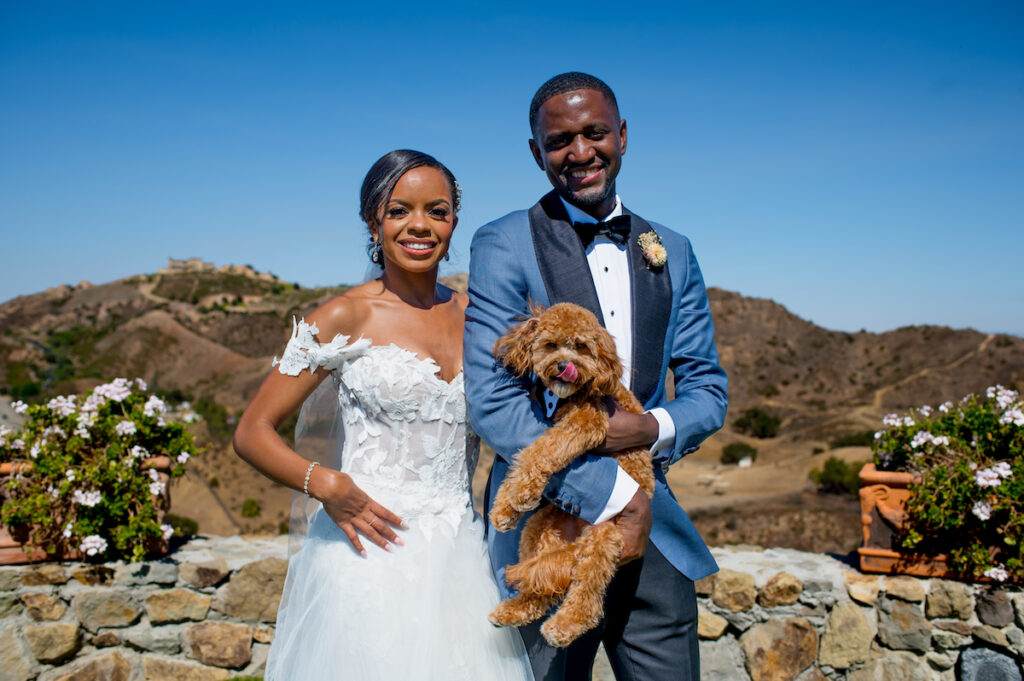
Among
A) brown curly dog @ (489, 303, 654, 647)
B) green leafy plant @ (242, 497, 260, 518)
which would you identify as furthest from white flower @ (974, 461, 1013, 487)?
green leafy plant @ (242, 497, 260, 518)

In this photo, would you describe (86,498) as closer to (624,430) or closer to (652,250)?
(624,430)

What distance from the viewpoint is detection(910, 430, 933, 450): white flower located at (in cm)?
400

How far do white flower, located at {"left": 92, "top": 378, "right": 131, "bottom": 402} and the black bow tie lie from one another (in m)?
3.34

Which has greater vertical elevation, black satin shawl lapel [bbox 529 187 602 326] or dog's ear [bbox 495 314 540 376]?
black satin shawl lapel [bbox 529 187 602 326]

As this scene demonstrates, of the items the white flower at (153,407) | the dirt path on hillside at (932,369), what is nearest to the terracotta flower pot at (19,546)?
the white flower at (153,407)

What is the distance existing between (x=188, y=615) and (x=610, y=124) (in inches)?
144

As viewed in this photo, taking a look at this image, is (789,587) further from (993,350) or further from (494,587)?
(993,350)

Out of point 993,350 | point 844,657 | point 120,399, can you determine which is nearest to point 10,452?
point 120,399

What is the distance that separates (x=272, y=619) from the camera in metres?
4.11

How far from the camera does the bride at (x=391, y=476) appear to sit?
7.43 ft

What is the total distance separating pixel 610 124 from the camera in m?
2.34

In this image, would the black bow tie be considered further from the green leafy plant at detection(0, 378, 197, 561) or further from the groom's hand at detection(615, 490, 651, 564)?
the green leafy plant at detection(0, 378, 197, 561)

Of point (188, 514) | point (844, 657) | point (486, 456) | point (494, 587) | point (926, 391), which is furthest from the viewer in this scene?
point (926, 391)

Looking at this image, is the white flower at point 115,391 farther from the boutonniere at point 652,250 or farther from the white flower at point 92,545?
the boutonniere at point 652,250
